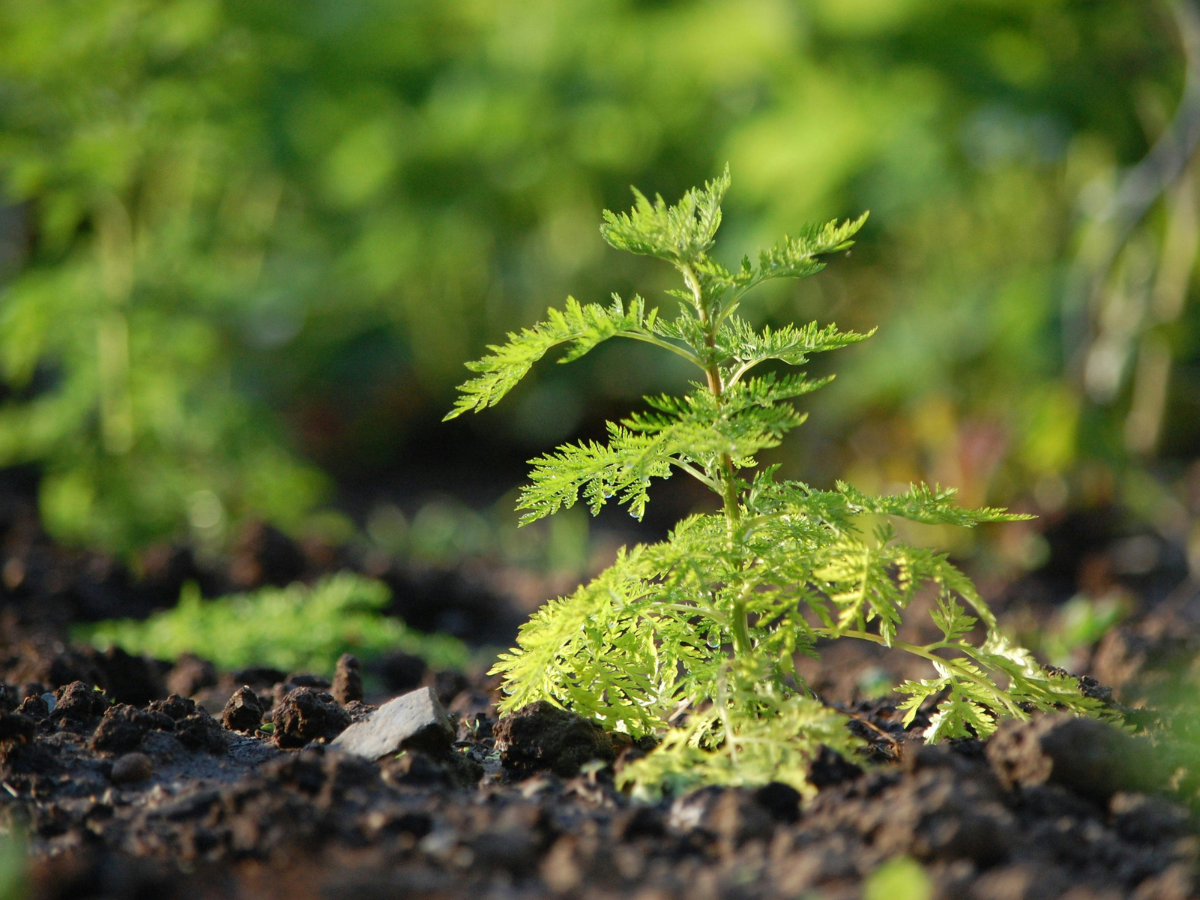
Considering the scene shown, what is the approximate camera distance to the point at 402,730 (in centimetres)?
183

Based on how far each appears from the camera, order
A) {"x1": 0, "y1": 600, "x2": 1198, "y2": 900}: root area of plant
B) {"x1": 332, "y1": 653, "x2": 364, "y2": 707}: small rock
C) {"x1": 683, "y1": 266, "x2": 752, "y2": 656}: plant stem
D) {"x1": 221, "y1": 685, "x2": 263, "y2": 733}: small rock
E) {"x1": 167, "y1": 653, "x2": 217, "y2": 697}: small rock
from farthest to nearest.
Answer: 1. {"x1": 167, "y1": 653, "x2": 217, "y2": 697}: small rock
2. {"x1": 332, "y1": 653, "x2": 364, "y2": 707}: small rock
3. {"x1": 221, "y1": 685, "x2": 263, "y2": 733}: small rock
4. {"x1": 683, "y1": 266, "x2": 752, "y2": 656}: plant stem
5. {"x1": 0, "y1": 600, "x2": 1198, "y2": 900}: root area of plant

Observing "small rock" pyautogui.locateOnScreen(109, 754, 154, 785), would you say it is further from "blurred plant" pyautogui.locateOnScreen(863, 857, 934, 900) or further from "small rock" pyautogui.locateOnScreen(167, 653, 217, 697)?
"blurred plant" pyautogui.locateOnScreen(863, 857, 934, 900)

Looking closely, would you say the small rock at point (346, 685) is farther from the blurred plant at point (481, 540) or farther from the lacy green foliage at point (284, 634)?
the blurred plant at point (481, 540)

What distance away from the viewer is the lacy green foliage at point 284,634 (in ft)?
9.82

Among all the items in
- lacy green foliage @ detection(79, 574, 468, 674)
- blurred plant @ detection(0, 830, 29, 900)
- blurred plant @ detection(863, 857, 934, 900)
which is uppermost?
blurred plant @ detection(0, 830, 29, 900)

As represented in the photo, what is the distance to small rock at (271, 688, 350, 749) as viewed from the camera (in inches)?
79.2

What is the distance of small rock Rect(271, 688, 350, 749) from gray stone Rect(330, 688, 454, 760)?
10 centimetres

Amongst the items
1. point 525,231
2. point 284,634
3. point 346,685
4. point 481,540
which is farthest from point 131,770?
point 525,231

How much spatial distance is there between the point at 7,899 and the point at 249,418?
417cm

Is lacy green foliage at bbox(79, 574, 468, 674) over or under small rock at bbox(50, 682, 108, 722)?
under

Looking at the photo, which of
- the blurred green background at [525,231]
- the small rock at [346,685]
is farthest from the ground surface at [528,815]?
the blurred green background at [525,231]

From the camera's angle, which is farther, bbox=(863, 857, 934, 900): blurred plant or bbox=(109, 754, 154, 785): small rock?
bbox=(109, 754, 154, 785): small rock

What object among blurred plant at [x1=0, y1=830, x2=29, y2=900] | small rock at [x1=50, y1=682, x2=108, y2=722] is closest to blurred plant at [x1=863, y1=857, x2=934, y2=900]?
blurred plant at [x1=0, y1=830, x2=29, y2=900]

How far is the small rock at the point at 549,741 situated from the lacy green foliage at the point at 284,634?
120 cm
